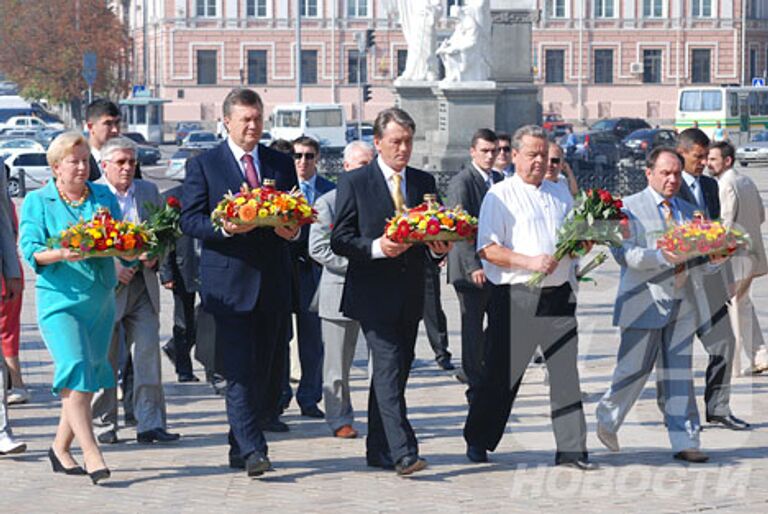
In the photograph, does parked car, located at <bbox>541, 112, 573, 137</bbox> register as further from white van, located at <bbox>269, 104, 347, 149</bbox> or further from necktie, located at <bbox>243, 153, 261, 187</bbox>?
necktie, located at <bbox>243, 153, 261, 187</bbox>

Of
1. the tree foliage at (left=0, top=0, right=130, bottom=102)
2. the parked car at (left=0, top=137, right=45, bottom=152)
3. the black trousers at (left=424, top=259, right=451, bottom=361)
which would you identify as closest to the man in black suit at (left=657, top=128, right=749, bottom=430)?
the black trousers at (left=424, top=259, right=451, bottom=361)

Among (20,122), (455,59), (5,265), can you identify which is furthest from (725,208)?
(20,122)

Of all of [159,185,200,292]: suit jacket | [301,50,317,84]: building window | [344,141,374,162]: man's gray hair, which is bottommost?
[159,185,200,292]: suit jacket

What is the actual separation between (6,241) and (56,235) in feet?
3.17

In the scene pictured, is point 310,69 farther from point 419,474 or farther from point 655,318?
point 419,474

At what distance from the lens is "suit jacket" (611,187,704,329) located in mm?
9656

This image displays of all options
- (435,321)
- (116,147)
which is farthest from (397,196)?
(435,321)

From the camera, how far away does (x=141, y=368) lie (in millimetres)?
10305

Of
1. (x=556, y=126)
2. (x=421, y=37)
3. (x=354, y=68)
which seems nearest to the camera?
(x=421, y=37)

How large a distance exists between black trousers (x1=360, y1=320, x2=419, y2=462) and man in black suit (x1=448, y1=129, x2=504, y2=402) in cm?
198

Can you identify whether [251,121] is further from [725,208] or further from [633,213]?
[725,208]

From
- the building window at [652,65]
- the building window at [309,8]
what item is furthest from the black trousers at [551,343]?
the building window at [652,65]

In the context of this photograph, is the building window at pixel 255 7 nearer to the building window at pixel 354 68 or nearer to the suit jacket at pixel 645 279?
the building window at pixel 354 68

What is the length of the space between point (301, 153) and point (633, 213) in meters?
2.92
